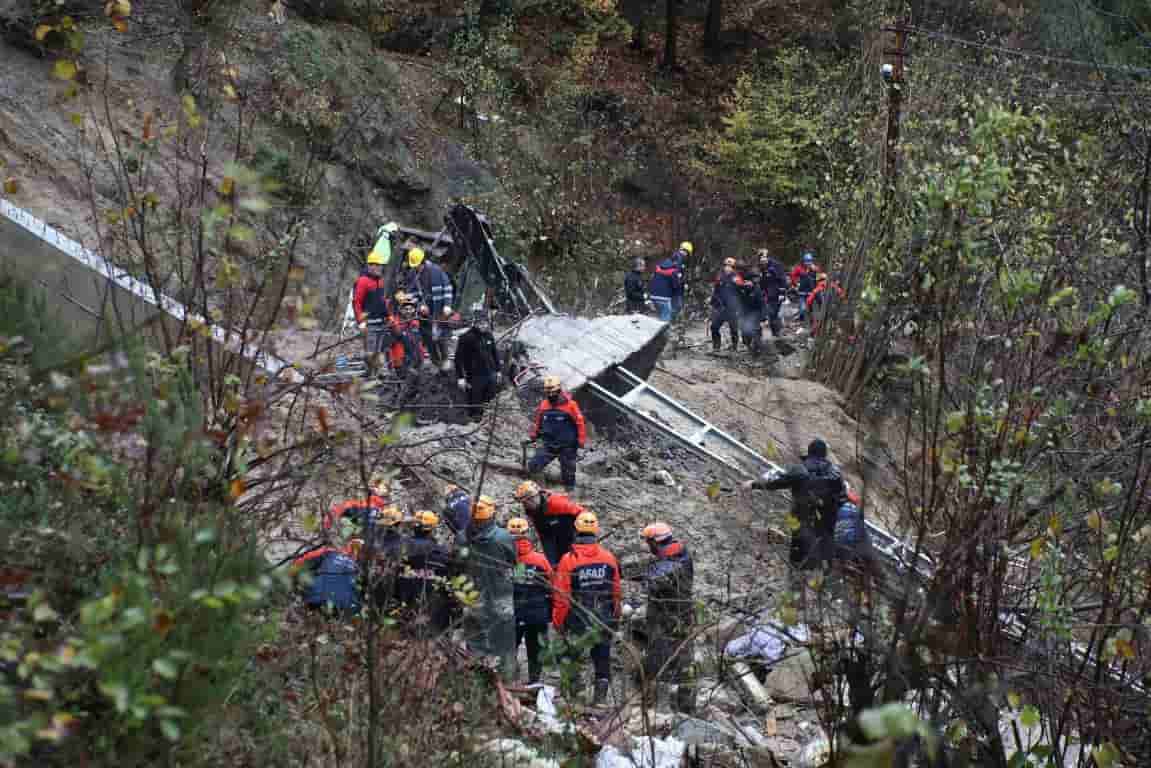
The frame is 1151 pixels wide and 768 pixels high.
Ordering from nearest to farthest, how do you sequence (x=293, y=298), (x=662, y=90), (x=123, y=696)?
(x=123, y=696), (x=293, y=298), (x=662, y=90)

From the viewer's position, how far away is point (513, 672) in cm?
855

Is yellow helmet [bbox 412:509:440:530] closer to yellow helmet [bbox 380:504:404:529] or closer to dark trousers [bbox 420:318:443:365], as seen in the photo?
yellow helmet [bbox 380:504:404:529]

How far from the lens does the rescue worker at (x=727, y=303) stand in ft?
61.9

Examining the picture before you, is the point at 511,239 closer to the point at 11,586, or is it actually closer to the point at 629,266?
the point at 629,266

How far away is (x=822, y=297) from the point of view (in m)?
18.4

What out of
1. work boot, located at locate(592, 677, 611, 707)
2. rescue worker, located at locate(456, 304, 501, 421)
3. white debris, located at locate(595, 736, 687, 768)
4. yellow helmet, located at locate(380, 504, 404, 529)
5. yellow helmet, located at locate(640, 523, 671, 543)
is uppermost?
rescue worker, located at locate(456, 304, 501, 421)

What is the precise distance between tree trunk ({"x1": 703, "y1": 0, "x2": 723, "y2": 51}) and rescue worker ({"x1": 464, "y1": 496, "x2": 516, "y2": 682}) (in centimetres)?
2704

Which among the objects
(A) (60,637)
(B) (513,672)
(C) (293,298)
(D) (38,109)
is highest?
(D) (38,109)

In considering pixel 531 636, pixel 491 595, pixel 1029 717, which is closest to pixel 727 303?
pixel 531 636

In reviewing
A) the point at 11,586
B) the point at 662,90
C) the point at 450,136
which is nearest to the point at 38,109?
the point at 450,136

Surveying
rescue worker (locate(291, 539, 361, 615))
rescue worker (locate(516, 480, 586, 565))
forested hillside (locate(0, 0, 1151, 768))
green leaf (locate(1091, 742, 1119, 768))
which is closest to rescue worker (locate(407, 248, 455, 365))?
forested hillside (locate(0, 0, 1151, 768))

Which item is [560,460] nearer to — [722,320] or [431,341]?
[431,341]

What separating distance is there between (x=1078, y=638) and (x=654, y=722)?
2519mm

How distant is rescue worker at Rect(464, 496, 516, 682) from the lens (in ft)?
28.7
